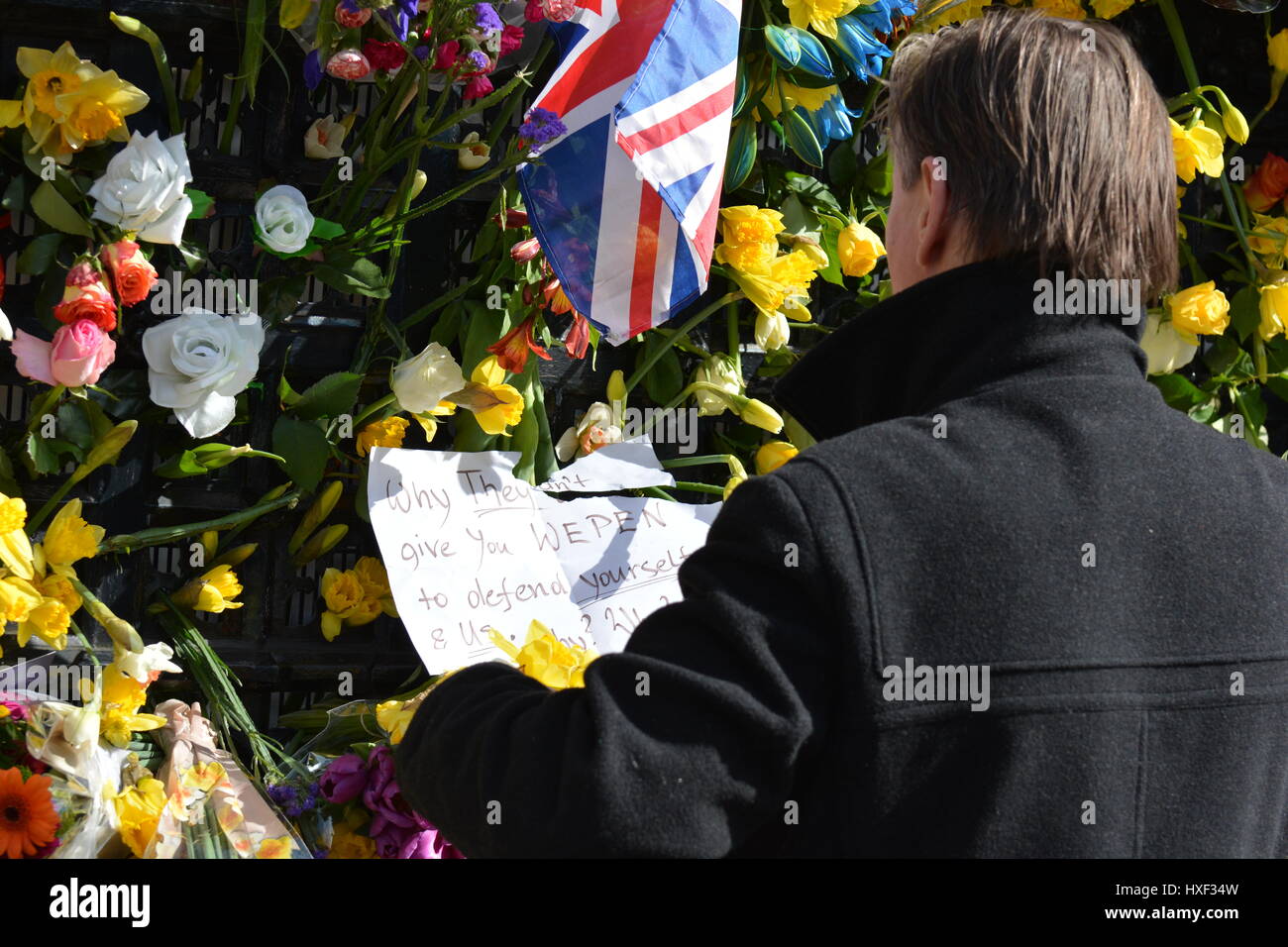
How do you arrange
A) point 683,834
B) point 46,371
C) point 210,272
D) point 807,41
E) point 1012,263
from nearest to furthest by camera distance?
point 683,834 < point 1012,263 < point 46,371 < point 210,272 < point 807,41

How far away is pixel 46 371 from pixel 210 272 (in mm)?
204

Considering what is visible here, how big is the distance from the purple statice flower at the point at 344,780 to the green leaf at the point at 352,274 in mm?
499

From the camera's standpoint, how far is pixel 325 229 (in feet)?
4.50

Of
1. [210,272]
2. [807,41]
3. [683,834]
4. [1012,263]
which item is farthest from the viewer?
[807,41]

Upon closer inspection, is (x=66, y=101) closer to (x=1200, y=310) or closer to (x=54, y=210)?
(x=54, y=210)

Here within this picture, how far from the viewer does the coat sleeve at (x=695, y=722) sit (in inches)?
27.7

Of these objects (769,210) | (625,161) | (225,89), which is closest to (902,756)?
(625,161)

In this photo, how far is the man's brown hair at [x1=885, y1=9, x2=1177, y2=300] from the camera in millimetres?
827

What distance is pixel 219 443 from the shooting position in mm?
1390

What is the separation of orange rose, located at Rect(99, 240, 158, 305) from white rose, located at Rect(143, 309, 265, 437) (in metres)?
0.04

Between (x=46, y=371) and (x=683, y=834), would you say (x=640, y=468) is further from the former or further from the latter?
(x=683, y=834)

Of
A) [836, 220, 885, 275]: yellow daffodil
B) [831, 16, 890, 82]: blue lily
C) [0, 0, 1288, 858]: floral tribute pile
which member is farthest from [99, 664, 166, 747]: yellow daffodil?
[831, 16, 890, 82]: blue lily

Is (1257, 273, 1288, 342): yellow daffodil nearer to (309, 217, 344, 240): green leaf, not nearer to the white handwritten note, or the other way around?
the white handwritten note
